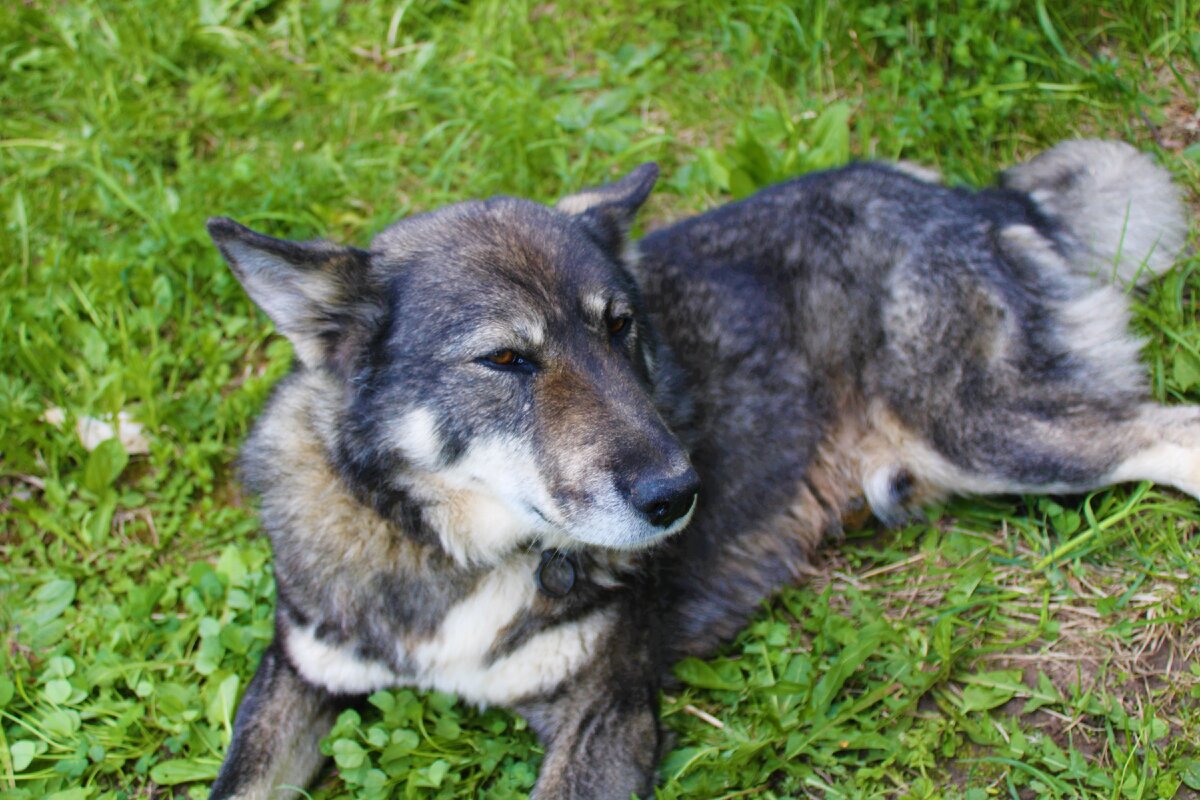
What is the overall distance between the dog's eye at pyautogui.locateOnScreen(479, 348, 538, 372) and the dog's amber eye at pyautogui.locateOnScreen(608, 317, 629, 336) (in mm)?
295

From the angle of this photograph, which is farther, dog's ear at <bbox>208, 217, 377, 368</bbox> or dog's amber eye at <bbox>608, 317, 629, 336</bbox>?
dog's amber eye at <bbox>608, 317, 629, 336</bbox>

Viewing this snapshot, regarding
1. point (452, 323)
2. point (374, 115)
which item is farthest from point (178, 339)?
point (452, 323)

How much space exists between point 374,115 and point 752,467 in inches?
114

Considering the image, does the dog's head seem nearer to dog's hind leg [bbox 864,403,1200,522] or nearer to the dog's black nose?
the dog's black nose

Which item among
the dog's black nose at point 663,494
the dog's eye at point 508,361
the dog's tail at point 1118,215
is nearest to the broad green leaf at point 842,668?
the dog's black nose at point 663,494

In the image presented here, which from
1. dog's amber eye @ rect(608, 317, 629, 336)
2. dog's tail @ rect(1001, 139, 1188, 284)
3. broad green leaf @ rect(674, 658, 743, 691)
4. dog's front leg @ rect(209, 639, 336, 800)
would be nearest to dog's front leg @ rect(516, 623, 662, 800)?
broad green leaf @ rect(674, 658, 743, 691)

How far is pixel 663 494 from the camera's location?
8.86ft

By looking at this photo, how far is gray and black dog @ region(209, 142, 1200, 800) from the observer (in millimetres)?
2934

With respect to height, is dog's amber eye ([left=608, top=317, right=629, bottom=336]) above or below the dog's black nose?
above

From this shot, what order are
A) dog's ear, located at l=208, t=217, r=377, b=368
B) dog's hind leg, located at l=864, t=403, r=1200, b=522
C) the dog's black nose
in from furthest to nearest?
1. dog's hind leg, located at l=864, t=403, r=1200, b=522
2. dog's ear, located at l=208, t=217, r=377, b=368
3. the dog's black nose

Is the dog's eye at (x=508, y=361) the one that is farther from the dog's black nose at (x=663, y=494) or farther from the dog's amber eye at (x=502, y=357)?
the dog's black nose at (x=663, y=494)

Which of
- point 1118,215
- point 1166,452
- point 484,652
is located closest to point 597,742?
point 484,652

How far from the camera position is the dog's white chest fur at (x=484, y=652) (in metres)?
3.23

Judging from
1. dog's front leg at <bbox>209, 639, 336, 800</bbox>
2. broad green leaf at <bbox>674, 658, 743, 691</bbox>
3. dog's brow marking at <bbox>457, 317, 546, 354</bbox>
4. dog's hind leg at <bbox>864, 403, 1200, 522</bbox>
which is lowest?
dog's front leg at <bbox>209, 639, 336, 800</bbox>
